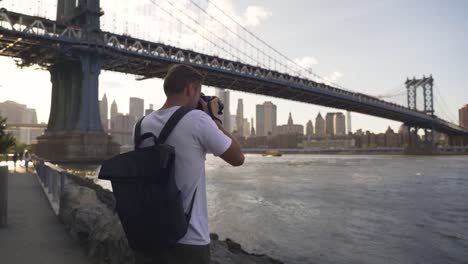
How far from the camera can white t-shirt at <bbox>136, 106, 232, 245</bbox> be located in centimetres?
148

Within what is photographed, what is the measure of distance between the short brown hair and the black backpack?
294 mm

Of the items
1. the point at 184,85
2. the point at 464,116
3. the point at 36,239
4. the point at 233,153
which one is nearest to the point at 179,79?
the point at 184,85

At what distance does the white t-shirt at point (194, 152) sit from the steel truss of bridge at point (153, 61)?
37401 mm

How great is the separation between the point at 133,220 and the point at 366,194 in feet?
47.0

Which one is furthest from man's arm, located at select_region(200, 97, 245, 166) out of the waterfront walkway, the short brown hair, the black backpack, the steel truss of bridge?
the steel truss of bridge

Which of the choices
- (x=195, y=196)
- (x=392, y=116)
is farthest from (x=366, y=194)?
(x=392, y=116)

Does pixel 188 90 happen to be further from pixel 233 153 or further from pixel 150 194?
pixel 150 194

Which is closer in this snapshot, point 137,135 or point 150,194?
point 150,194

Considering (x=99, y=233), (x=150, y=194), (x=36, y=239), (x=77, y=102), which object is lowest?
(x=36, y=239)

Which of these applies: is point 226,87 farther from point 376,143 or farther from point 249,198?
point 376,143

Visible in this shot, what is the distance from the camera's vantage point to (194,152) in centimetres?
152

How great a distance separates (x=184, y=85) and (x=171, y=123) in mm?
204

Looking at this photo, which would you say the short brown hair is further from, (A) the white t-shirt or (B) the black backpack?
(B) the black backpack

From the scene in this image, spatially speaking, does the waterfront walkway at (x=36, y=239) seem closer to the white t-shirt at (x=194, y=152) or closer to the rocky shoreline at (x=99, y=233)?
the rocky shoreline at (x=99, y=233)
